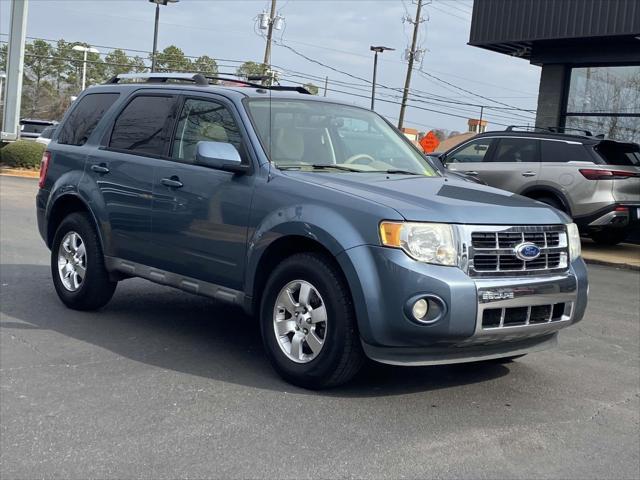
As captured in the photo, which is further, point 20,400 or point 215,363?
point 215,363

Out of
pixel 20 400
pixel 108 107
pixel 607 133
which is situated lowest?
pixel 20 400

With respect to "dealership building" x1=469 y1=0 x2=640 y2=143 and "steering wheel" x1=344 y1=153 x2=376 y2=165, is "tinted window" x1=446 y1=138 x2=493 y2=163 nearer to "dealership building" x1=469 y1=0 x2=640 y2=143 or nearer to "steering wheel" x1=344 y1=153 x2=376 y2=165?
"dealership building" x1=469 y1=0 x2=640 y2=143

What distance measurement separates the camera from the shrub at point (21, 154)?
2584cm

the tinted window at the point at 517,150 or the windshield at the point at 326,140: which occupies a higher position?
the tinted window at the point at 517,150

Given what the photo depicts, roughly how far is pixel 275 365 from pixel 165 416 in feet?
2.96

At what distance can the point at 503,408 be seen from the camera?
498 centimetres

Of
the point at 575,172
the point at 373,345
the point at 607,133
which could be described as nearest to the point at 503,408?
the point at 373,345

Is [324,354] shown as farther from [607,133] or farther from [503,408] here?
[607,133]

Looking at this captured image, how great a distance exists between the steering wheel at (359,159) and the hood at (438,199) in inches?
10.8

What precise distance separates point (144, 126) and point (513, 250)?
3.25 m

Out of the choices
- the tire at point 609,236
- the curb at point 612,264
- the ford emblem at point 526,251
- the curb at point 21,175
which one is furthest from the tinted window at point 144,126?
the curb at point 21,175

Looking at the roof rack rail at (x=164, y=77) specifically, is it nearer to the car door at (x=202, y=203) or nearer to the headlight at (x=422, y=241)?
the car door at (x=202, y=203)

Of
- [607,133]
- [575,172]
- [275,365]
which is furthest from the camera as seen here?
[607,133]

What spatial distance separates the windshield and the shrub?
21.7m
